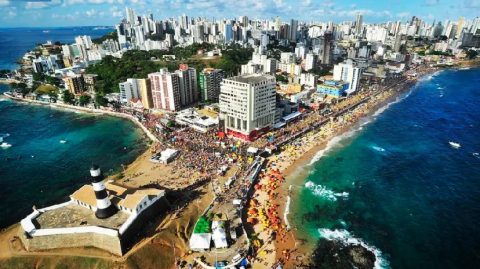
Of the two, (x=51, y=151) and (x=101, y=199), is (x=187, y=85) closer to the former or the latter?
(x=51, y=151)

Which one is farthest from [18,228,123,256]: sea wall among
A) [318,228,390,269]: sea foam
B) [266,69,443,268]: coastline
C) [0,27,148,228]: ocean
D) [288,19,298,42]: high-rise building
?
[288,19,298,42]: high-rise building

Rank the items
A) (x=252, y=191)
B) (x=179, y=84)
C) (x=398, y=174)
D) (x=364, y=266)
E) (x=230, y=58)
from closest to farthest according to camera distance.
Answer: (x=364, y=266), (x=252, y=191), (x=398, y=174), (x=179, y=84), (x=230, y=58)

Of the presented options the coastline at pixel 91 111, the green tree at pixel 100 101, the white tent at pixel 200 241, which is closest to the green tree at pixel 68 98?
the coastline at pixel 91 111

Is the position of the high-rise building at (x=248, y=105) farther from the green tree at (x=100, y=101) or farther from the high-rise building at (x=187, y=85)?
the green tree at (x=100, y=101)

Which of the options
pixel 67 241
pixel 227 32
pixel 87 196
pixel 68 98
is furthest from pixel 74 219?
pixel 227 32

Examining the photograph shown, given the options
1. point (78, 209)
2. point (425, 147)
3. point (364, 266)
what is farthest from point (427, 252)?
point (78, 209)

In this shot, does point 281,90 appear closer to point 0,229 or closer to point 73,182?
point 73,182

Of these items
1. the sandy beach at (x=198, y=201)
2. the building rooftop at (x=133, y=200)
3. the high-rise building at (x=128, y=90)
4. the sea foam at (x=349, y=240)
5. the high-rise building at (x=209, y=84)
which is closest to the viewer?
the sandy beach at (x=198, y=201)
